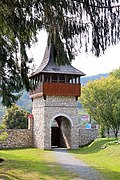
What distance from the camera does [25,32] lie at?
4.85m

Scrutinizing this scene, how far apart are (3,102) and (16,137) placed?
1268cm

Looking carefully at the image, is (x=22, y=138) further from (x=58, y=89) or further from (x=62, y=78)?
(x=62, y=78)

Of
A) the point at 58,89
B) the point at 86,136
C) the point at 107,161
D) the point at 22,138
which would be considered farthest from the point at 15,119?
the point at 107,161

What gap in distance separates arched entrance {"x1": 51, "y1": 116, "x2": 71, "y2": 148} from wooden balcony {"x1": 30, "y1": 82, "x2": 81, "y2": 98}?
2.04 metres

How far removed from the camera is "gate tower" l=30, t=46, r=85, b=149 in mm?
21875

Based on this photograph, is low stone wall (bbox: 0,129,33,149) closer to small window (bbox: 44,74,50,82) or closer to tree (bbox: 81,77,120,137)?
small window (bbox: 44,74,50,82)

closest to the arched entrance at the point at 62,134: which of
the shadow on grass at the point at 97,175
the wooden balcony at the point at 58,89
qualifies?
the wooden balcony at the point at 58,89

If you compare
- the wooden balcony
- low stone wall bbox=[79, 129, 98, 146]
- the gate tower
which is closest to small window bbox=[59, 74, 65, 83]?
the gate tower

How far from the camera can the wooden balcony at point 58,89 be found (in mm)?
21844

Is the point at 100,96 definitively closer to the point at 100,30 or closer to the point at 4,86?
the point at 4,86

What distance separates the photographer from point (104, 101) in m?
24.5

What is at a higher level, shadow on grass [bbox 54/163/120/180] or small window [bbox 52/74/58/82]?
small window [bbox 52/74/58/82]

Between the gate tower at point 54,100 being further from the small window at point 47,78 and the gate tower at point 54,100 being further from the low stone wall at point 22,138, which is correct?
the low stone wall at point 22,138

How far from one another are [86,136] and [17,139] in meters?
4.98
